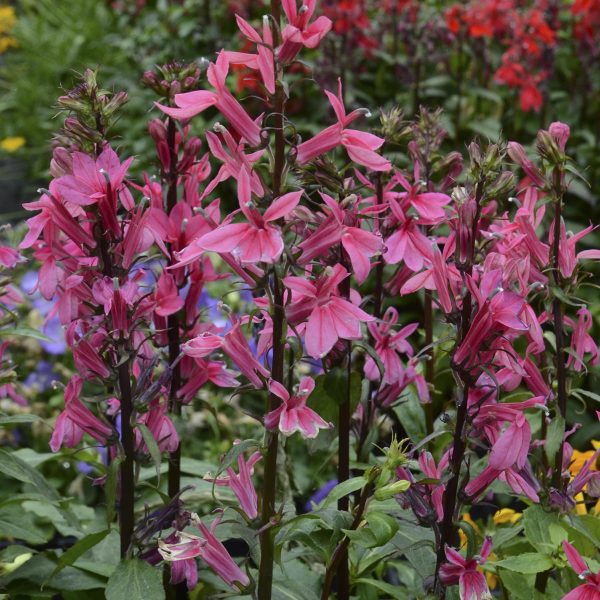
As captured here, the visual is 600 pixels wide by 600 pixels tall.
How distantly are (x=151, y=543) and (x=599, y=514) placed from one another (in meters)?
0.89

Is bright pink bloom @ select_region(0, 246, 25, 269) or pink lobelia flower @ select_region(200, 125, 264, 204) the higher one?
pink lobelia flower @ select_region(200, 125, 264, 204)

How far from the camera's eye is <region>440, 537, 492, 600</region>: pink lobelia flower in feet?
4.05

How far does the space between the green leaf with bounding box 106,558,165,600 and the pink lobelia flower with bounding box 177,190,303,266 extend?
0.52 meters

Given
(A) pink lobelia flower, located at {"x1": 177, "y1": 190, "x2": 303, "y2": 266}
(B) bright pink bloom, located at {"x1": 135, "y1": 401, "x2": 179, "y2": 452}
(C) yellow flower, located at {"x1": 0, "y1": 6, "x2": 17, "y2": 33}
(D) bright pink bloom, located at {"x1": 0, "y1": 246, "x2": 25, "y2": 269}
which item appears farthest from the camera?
(C) yellow flower, located at {"x1": 0, "y1": 6, "x2": 17, "y2": 33}

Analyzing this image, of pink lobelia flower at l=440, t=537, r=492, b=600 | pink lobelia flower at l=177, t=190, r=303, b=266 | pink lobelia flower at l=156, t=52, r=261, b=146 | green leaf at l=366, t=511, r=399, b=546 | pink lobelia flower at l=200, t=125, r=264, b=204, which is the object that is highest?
pink lobelia flower at l=156, t=52, r=261, b=146

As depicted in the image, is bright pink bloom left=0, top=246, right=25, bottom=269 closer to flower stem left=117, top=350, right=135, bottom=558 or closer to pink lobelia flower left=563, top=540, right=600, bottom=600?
flower stem left=117, top=350, right=135, bottom=558

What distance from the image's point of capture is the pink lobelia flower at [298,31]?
1.17m

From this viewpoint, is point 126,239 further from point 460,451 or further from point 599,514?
point 599,514

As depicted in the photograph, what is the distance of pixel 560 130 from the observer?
1.40 metres

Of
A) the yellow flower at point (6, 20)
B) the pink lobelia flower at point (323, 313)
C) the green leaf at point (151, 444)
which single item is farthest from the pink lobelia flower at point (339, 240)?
the yellow flower at point (6, 20)

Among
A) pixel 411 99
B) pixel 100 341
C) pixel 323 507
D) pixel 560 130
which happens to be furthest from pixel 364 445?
pixel 411 99

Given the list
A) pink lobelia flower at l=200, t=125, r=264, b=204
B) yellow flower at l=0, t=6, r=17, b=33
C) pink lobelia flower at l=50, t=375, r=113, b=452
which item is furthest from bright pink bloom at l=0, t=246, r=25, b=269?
yellow flower at l=0, t=6, r=17, b=33

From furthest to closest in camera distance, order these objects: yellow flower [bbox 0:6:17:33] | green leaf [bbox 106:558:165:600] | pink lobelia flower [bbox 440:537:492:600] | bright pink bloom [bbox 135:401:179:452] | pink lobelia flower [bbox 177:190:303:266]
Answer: yellow flower [bbox 0:6:17:33] < bright pink bloom [bbox 135:401:179:452] < green leaf [bbox 106:558:165:600] < pink lobelia flower [bbox 440:537:492:600] < pink lobelia flower [bbox 177:190:303:266]

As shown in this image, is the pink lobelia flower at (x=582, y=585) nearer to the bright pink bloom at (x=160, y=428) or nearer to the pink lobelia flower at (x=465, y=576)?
the pink lobelia flower at (x=465, y=576)
